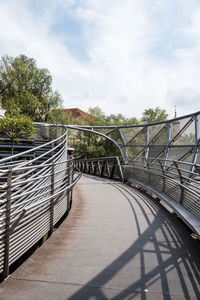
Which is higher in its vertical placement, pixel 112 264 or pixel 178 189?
pixel 178 189

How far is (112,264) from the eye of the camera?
327 centimetres

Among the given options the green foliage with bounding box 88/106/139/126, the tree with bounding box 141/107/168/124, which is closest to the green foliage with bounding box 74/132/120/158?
the green foliage with bounding box 88/106/139/126

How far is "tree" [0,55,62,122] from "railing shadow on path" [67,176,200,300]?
96.2 ft

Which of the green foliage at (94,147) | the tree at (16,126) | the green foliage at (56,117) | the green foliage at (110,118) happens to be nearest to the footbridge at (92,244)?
the tree at (16,126)

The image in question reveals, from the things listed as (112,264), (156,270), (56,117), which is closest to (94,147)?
(56,117)

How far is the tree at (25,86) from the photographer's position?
1273 inches

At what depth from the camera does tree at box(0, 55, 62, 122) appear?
32344 millimetres

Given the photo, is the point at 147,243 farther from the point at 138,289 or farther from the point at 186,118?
the point at 186,118

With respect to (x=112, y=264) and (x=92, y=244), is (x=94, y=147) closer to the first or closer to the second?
(x=92, y=244)

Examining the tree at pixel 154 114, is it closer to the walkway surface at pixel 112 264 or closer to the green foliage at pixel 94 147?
the green foliage at pixel 94 147

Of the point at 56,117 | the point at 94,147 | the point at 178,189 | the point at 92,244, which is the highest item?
the point at 56,117

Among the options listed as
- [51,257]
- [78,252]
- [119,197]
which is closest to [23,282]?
[51,257]

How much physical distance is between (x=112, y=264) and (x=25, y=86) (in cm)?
3417

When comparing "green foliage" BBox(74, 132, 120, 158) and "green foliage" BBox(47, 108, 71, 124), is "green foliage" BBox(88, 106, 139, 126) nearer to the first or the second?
"green foliage" BBox(74, 132, 120, 158)
